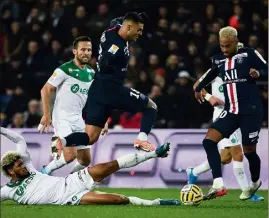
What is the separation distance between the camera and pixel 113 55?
11.3 meters

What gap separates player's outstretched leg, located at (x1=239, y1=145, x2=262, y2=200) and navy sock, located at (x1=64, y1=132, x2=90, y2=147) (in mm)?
2107

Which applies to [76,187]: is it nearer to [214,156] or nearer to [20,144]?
[20,144]

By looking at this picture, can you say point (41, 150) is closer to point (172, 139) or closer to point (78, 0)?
point (172, 139)

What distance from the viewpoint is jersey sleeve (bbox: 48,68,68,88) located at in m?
12.7

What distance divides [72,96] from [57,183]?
249cm

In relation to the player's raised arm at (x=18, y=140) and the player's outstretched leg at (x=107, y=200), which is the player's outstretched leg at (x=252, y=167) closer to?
the player's outstretched leg at (x=107, y=200)

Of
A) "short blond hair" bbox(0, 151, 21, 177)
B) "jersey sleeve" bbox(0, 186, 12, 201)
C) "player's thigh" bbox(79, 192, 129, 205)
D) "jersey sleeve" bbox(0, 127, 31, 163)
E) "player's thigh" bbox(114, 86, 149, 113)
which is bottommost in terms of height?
"player's thigh" bbox(79, 192, 129, 205)

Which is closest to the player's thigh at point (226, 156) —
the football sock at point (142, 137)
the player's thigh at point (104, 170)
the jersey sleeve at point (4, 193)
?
the football sock at point (142, 137)

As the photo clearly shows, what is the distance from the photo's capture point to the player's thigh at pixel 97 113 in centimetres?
1148

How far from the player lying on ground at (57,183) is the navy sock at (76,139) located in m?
0.46

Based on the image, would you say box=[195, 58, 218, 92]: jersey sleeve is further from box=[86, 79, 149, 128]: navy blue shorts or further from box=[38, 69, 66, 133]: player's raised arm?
box=[38, 69, 66, 133]: player's raised arm

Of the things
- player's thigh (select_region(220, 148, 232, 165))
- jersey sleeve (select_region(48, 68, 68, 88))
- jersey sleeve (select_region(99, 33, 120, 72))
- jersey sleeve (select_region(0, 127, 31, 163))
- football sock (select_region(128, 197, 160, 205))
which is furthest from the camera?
player's thigh (select_region(220, 148, 232, 165))

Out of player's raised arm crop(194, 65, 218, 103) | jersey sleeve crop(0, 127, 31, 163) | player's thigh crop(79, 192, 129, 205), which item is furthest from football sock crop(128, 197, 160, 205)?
player's raised arm crop(194, 65, 218, 103)

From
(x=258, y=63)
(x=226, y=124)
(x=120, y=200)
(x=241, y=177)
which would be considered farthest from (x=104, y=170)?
(x=241, y=177)
